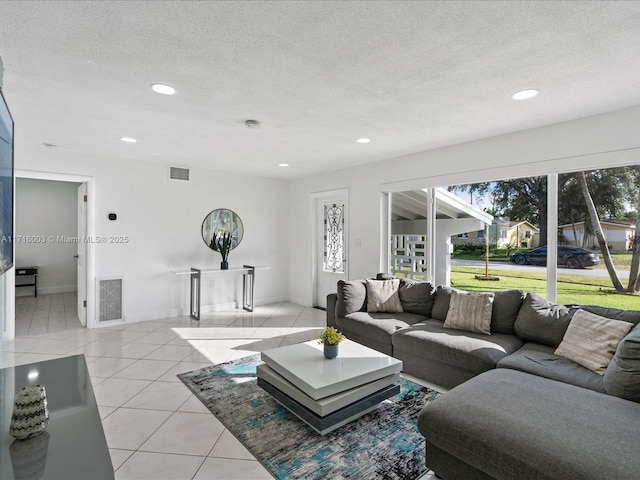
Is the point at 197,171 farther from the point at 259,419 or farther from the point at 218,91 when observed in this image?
the point at 259,419

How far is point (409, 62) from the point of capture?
7.00 feet

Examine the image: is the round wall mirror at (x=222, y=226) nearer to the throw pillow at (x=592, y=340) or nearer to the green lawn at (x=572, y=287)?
the green lawn at (x=572, y=287)

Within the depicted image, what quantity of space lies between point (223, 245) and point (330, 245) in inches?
72.6

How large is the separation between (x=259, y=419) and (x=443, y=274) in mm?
2947

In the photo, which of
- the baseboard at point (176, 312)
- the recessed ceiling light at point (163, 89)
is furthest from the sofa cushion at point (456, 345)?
the baseboard at point (176, 312)

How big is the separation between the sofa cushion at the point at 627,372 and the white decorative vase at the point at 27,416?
2.77 m

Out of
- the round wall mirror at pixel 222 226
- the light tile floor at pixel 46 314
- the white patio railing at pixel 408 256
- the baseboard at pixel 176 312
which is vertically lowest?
the light tile floor at pixel 46 314

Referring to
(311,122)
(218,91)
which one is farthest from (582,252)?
(218,91)

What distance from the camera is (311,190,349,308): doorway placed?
227 inches

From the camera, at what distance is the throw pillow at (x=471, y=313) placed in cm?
323

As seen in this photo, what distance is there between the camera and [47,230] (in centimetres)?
750

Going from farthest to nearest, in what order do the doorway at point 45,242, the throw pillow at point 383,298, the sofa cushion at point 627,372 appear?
the doorway at point 45,242 → the throw pillow at point 383,298 → the sofa cushion at point 627,372

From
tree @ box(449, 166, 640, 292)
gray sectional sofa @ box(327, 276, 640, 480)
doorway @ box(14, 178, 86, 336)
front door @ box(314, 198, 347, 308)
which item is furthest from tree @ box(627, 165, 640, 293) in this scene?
doorway @ box(14, 178, 86, 336)

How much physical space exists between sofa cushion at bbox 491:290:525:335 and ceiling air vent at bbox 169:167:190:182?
4.78 meters
